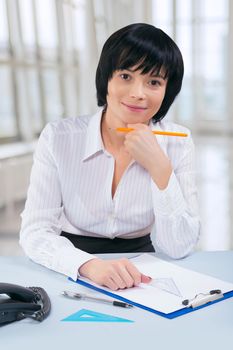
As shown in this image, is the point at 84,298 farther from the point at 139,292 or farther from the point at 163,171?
the point at 163,171

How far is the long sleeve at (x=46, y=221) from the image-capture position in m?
1.17

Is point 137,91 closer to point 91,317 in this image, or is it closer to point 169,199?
point 169,199

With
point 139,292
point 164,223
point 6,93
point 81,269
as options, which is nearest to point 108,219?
point 164,223

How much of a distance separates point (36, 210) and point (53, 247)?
15 cm

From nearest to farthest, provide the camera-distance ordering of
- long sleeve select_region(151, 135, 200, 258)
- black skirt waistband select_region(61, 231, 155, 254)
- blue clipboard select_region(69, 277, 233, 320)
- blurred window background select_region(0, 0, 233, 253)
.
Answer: blue clipboard select_region(69, 277, 233, 320)
long sleeve select_region(151, 135, 200, 258)
black skirt waistband select_region(61, 231, 155, 254)
blurred window background select_region(0, 0, 233, 253)

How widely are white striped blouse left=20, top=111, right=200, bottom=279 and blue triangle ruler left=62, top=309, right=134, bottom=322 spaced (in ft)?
1.37

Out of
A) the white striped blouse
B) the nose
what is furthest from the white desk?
the nose

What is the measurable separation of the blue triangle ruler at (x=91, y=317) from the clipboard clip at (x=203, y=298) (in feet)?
0.42

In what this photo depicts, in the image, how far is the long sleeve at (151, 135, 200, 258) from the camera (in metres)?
1.29

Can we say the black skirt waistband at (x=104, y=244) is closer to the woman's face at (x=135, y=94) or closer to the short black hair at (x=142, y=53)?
the woman's face at (x=135, y=94)

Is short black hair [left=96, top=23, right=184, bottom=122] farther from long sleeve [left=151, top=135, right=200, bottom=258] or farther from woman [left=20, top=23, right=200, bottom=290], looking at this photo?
long sleeve [left=151, top=135, right=200, bottom=258]

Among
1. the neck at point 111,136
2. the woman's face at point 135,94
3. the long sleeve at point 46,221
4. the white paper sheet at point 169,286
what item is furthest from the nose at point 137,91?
the white paper sheet at point 169,286

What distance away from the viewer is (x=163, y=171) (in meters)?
1.31

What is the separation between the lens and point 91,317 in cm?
89
